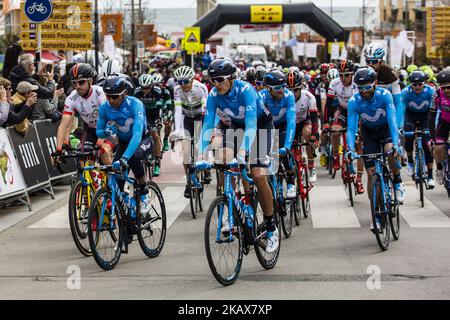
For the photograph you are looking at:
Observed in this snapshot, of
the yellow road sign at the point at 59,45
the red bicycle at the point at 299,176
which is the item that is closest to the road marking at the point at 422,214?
the red bicycle at the point at 299,176

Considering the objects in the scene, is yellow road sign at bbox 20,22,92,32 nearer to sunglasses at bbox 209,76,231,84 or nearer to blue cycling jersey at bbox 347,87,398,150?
blue cycling jersey at bbox 347,87,398,150

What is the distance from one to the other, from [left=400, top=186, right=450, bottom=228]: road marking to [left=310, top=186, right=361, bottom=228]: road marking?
0.70 m

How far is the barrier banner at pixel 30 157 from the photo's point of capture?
46.0ft

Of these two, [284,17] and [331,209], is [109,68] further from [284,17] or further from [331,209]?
[284,17]

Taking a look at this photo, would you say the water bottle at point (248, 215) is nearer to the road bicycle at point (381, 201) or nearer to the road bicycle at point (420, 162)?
the road bicycle at point (381, 201)

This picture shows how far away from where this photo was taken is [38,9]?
1719cm

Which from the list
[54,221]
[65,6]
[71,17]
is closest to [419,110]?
[54,221]

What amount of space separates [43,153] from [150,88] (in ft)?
7.05

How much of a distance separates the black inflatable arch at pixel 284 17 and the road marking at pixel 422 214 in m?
28.7

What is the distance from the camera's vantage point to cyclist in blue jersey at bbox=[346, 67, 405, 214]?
426 inches

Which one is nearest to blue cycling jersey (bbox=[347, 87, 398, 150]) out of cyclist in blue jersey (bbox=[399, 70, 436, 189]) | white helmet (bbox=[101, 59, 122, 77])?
cyclist in blue jersey (bbox=[399, 70, 436, 189])

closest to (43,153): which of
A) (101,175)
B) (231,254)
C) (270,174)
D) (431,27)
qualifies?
(101,175)

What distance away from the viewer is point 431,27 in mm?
56625
